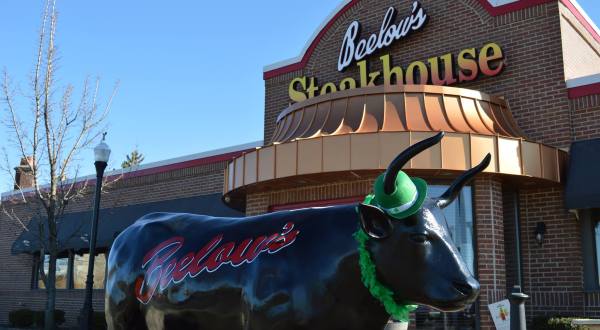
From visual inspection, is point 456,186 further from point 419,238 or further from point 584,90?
point 584,90

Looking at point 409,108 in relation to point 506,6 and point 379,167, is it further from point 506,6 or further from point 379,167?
point 506,6

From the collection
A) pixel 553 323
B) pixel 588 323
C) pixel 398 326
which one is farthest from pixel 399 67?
pixel 398 326

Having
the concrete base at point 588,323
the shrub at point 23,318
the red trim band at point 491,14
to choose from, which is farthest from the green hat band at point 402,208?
the shrub at point 23,318

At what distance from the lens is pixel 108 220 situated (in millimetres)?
19281

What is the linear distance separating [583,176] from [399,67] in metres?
4.69

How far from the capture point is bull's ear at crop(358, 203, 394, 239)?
2975 millimetres

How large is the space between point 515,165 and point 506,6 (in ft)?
13.2

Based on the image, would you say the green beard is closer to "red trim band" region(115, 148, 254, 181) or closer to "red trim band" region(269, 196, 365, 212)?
"red trim band" region(269, 196, 365, 212)

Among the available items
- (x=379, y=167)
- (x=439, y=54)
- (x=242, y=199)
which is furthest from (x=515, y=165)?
(x=242, y=199)

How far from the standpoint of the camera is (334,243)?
3.21m

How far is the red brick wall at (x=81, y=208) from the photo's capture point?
1769 centimetres

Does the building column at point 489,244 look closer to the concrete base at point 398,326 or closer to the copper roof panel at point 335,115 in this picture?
the copper roof panel at point 335,115

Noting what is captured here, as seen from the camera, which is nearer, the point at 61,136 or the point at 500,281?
the point at 500,281

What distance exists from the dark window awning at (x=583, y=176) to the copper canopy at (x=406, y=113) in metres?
1.02
